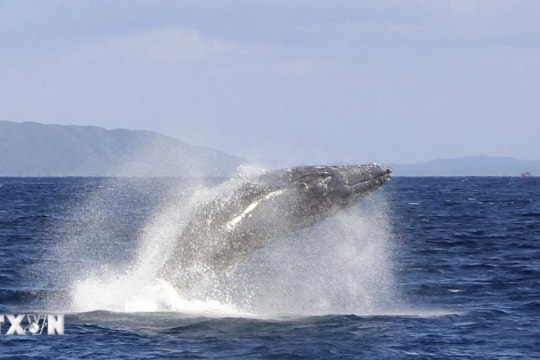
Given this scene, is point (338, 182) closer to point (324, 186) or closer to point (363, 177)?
point (324, 186)

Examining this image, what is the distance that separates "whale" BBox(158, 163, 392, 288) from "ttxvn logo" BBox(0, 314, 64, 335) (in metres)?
2.10

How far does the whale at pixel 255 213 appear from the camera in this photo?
20.4 m

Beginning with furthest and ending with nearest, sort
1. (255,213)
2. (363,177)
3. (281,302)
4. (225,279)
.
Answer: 1. (225,279)
2. (281,302)
3. (363,177)
4. (255,213)

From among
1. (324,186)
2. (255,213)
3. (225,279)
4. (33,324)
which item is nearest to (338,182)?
(324,186)

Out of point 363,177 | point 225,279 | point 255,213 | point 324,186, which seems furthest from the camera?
Answer: point 225,279

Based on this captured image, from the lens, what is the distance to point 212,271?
2072cm

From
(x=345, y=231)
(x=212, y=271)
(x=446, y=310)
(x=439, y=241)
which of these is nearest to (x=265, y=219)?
(x=212, y=271)

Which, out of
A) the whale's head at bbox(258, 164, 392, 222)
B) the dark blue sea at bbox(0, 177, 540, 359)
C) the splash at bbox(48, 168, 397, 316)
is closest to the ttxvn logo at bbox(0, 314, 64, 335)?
the dark blue sea at bbox(0, 177, 540, 359)

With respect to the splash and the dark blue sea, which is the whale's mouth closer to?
the splash

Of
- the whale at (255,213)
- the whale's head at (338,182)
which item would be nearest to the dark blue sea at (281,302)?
the whale at (255,213)

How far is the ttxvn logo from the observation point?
64.8ft

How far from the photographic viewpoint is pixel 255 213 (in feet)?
67.1

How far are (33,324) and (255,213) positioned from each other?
444cm

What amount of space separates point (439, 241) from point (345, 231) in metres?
11.4
